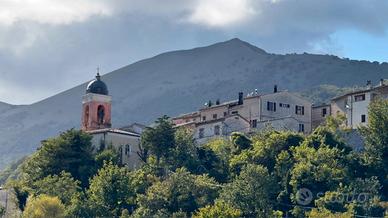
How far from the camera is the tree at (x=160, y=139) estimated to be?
9944 cm

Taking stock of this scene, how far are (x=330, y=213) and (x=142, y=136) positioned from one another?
26560mm

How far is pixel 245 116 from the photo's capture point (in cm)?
11506

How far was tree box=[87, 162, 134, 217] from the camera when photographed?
87.2 m

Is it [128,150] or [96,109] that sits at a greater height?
[96,109]

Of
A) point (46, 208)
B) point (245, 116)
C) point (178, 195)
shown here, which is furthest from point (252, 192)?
point (245, 116)

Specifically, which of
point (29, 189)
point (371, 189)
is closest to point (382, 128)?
point (371, 189)

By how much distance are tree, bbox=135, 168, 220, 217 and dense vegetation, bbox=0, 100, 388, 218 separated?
0.08 meters

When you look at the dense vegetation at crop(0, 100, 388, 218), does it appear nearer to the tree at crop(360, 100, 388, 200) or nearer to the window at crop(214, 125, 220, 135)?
the tree at crop(360, 100, 388, 200)

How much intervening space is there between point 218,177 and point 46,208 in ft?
55.6

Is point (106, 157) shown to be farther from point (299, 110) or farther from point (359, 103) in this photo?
point (299, 110)

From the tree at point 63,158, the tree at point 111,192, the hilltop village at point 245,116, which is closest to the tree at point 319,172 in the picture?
the tree at point 111,192

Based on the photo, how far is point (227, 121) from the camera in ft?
368

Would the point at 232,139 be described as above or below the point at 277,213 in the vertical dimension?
above

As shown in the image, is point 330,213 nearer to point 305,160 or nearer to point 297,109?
point 305,160
